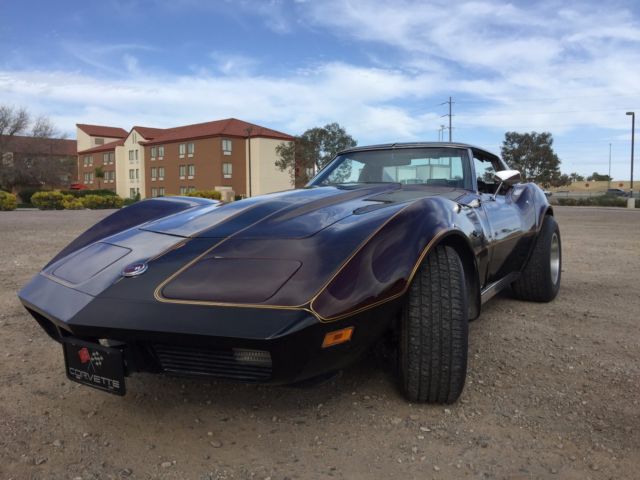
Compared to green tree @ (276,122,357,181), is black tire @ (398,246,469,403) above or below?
below

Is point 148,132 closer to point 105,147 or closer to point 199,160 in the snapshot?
point 105,147

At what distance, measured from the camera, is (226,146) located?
52781mm

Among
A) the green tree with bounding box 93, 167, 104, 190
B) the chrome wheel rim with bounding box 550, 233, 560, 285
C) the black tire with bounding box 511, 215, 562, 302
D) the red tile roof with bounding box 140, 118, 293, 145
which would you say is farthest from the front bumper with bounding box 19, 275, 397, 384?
the green tree with bounding box 93, 167, 104, 190

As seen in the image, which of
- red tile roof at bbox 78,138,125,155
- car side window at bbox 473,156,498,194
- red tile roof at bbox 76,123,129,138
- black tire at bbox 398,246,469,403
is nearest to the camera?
black tire at bbox 398,246,469,403

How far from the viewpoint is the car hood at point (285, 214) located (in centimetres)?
214

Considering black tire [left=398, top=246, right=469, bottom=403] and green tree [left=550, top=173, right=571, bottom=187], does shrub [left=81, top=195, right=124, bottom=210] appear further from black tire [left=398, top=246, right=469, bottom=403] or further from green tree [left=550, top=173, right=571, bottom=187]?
green tree [left=550, top=173, right=571, bottom=187]

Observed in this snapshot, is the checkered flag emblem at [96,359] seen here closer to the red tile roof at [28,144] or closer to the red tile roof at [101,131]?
the red tile roof at [28,144]

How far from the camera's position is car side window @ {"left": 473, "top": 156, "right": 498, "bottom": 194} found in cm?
333

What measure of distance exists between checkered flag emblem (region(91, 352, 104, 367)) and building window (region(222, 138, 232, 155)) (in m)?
52.3

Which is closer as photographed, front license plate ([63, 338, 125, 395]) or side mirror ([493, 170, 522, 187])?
front license plate ([63, 338, 125, 395])

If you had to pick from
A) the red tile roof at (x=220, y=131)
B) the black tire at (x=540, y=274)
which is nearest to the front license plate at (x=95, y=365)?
the black tire at (x=540, y=274)

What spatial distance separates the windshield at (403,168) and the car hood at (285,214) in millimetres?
353

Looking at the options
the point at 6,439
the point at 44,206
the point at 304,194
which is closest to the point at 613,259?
the point at 304,194

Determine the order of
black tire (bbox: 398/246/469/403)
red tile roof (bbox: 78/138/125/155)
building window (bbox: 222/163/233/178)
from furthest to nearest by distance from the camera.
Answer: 1. red tile roof (bbox: 78/138/125/155)
2. building window (bbox: 222/163/233/178)
3. black tire (bbox: 398/246/469/403)
